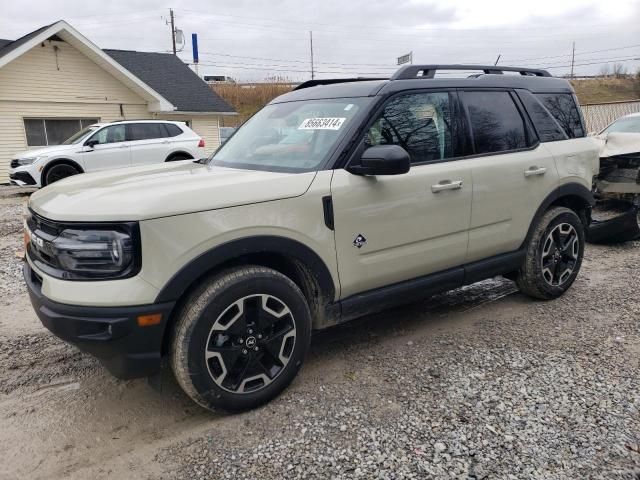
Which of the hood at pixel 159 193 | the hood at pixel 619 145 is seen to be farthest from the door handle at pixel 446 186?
the hood at pixel 619 145

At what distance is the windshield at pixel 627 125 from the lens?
8586 millimetres

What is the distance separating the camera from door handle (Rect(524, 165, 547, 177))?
13.4 ft

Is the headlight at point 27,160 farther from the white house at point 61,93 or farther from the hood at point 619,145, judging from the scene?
the hood at point 619,145

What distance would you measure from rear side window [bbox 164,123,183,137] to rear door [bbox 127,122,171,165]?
141 millimetres

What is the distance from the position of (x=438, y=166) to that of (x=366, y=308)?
1119 mm

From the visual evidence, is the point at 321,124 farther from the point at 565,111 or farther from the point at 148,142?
the point at 148,142

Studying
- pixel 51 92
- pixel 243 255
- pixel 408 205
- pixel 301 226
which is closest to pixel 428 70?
pixel 408 205

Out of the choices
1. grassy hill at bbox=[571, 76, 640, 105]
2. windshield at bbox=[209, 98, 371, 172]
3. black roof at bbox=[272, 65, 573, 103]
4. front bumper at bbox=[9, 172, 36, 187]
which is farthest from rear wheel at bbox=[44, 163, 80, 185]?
grassy hill at bbox=[571, 76, 640, 105]

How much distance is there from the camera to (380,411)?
296 cm

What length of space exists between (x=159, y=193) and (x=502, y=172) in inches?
101

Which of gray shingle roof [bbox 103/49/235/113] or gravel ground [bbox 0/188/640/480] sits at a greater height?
gray shingle roof [bbox 103/49/235/113]

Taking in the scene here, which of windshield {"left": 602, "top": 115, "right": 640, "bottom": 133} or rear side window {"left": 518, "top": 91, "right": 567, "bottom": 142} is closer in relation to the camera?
rear side window {"left": 518, "top": 91, "right": 567, "bottom": 142}

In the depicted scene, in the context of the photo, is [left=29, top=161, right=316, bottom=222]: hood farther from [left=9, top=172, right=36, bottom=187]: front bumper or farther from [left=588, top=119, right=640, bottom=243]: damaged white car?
[left=9, top=172, right=36, bottom=187]: front bumper

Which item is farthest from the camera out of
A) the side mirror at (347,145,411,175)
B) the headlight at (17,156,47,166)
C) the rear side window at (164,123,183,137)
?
the rear side window at (164,123,183,137)
